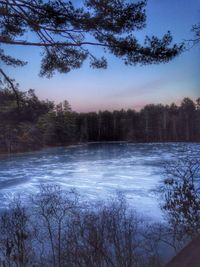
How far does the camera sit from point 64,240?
12.7ft

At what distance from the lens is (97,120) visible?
3184mm

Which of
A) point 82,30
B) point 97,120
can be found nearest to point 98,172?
point 97,120

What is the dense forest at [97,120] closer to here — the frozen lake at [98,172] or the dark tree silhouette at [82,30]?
the dark tree silhouette at [82,30]

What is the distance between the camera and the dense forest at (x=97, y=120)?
3.06 meters

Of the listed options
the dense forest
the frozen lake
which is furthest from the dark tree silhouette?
the frozen lake

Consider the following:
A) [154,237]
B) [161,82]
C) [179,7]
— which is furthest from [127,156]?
[179,7]

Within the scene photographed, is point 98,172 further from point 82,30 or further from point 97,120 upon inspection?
point 82,30

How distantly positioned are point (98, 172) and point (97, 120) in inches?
262

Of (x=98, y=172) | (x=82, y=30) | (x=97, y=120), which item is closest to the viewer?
(x=82, y=30)

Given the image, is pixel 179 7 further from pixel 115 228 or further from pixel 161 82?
pixel 115 228

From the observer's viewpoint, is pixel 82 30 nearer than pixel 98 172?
Yes

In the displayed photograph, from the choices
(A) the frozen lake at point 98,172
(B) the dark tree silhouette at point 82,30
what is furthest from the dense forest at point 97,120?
(A) the frozen lake at point 98,172

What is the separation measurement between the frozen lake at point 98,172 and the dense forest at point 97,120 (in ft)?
3.29

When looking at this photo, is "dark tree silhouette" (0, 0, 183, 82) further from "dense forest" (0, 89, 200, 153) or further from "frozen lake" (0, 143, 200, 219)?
"frozen lake" (0, 143, 200, 219)
